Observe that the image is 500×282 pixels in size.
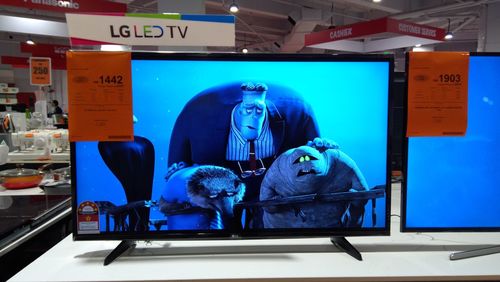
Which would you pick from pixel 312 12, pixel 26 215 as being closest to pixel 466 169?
pixel 26 215

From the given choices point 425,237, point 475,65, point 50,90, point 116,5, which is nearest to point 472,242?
point 425,237

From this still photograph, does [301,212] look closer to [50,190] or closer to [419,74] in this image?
[419,74]

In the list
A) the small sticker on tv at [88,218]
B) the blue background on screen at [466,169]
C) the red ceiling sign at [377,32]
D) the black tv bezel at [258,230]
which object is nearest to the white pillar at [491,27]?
the red ceiling sign at [377,32]

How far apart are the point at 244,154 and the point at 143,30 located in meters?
0.52

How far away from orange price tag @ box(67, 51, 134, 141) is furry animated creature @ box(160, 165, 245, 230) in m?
0.19

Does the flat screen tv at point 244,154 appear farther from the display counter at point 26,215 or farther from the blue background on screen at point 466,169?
the display counter at point 26,215

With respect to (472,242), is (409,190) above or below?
above

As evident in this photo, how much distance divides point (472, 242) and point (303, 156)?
64cm

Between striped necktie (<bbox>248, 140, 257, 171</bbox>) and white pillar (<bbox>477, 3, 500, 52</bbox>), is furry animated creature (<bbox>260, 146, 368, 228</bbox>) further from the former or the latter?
white pillar (<bbox>477, 3, 500, 52</bbox>)

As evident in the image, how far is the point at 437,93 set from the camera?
3.47 ft

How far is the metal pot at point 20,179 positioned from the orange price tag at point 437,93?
6.40 ft

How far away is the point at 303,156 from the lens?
1.07m

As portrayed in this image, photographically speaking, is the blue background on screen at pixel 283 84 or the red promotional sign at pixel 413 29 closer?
the blue background on screen at pixel 283 84

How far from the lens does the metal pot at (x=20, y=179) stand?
78.9 inches
